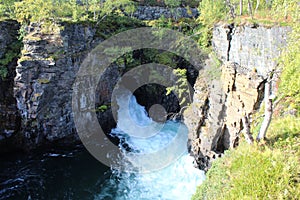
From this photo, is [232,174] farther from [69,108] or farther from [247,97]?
[69,108]

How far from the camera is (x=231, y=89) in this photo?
50.5 feet

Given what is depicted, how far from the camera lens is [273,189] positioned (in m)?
6.21

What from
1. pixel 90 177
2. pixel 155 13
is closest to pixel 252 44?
pixel 90 177

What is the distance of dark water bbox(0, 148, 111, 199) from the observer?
15845mm

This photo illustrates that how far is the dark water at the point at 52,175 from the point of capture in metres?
15.8

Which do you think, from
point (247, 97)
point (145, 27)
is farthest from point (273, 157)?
point (145, 27)

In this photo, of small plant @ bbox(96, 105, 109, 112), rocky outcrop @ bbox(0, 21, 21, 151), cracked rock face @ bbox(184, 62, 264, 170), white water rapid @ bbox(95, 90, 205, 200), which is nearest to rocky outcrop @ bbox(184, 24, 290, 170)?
cracked rock face @ bbox(184, 62, 264, 170)

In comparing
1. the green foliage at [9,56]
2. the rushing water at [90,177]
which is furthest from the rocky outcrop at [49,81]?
the rushing water at [90,177]

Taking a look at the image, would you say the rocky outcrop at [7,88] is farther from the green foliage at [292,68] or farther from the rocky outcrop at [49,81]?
the green foliage at [292,68]

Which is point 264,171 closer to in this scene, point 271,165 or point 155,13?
point 271,165

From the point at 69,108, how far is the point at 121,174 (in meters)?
7.13

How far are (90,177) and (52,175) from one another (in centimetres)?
279

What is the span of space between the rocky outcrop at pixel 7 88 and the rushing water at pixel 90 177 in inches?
75.6

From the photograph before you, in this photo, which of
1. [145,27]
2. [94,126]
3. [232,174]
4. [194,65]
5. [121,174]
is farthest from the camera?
[145,27]
